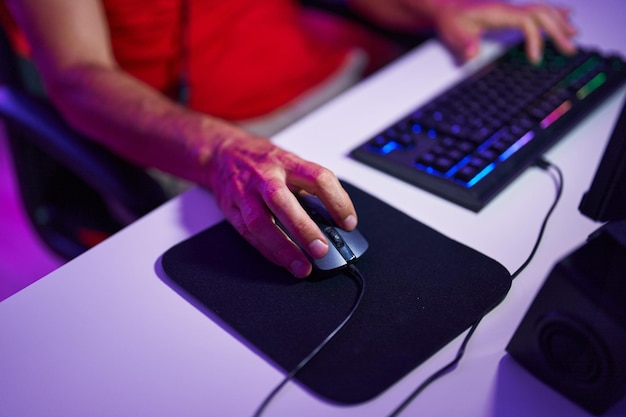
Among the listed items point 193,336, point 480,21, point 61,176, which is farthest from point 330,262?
point 480,21

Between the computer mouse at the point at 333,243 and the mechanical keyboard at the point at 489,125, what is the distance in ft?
0.52

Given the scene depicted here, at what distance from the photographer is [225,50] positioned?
115 centimetres

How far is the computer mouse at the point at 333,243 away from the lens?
1.90 feet

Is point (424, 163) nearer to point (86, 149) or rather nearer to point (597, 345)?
point (597, 345)

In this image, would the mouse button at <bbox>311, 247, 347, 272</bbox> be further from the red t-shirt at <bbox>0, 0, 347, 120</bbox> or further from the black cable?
the red t-shirt at <bbox>0, 0, 347, 120</bbox>

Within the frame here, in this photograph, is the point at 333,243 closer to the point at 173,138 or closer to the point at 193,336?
the point at 193,336

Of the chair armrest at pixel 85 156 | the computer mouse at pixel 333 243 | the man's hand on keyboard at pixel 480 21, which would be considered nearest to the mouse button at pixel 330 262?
the computer mouse at pixel 333 243

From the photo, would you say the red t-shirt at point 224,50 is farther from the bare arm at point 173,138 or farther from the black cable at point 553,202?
the black cable at point 553,202

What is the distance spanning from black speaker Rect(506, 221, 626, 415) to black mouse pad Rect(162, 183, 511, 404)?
0.07 m

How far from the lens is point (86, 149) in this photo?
2.65 feet

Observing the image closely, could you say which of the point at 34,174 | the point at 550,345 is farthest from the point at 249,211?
the point at 34,174

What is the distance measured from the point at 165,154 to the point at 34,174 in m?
0.27

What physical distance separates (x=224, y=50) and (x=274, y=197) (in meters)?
0.64

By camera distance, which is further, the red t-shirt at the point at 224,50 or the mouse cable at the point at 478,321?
the red t-shirt at the point at 224,50
